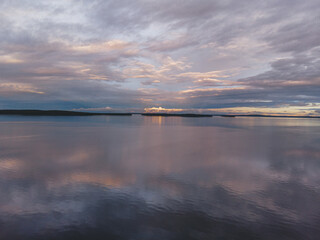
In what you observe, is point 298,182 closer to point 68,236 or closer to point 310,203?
point 310,203

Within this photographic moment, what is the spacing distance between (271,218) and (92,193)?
25.5 ft

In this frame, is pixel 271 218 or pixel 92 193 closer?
pixel 271 218

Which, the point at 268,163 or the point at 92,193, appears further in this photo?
the point at 268,163

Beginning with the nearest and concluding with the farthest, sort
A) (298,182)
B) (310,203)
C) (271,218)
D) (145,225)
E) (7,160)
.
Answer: (145,225) < (271,218) < (310,203) < (298,182) < (7,160)

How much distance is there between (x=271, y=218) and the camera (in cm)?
797

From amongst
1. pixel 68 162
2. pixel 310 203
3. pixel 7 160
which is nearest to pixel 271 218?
pixel 310 203

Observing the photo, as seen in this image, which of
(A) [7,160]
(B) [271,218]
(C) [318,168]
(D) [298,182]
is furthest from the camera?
(A) [7,160]

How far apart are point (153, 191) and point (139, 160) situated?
Result: 7.63 meters

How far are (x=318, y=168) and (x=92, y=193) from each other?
54.3ft

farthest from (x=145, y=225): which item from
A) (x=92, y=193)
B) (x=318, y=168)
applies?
(x=318, y=168)

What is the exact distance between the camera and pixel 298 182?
1248 centimetres

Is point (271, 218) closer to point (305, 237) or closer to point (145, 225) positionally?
point (305, 237)

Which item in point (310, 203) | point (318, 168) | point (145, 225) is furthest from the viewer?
point (318, 168)

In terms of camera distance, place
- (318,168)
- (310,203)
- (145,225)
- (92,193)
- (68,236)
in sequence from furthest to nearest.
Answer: (318,168) < (92,193) < (310,203) < (145,225) < (68,236)
